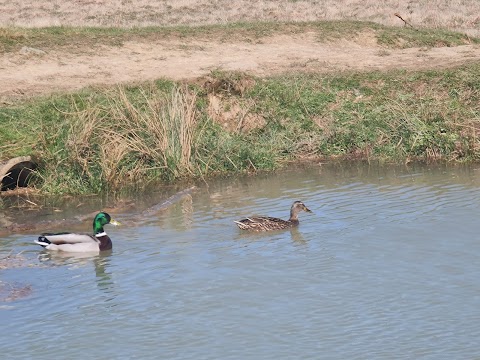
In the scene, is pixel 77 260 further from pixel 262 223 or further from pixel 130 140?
pixel 130 140

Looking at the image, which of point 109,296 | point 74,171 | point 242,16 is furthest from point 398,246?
point 242,16

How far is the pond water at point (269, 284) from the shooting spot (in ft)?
34.6

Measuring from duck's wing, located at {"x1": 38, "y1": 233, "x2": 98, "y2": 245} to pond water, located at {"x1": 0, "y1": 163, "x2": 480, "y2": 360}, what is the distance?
0.73ft

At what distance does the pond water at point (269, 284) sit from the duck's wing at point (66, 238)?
223 mm

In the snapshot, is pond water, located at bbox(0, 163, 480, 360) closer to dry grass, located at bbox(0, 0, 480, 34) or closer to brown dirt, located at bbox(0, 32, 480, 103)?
brown dirt, located at bbox(0, 32, 480, 103)

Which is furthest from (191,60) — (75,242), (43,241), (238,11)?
(238,11)

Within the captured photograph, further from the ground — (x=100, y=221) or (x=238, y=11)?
(x=238, y=11)

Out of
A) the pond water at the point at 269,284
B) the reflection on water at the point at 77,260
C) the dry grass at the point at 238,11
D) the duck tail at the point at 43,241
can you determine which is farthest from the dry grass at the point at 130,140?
the dry grass at the point at 238,11

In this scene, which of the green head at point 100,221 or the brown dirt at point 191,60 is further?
the brown dirt at point 191,60

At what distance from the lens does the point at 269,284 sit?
12.3 meters

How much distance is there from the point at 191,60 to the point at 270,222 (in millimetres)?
9967

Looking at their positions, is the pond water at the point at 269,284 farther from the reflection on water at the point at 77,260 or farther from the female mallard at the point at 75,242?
the female mallard at the point at 75,242

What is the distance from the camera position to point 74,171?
17594 mm

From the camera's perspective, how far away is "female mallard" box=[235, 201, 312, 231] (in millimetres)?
14465
